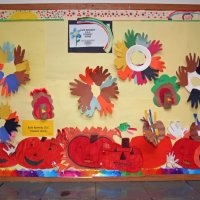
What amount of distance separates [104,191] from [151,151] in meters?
0.28

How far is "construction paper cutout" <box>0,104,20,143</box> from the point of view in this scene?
3.67 ft

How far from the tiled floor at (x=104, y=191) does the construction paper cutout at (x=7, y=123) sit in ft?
0.69

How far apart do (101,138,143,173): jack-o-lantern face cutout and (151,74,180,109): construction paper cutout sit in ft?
0.82

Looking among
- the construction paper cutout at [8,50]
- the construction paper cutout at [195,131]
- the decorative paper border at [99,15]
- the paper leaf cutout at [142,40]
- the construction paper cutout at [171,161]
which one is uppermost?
the decorative paper border at [99,15]

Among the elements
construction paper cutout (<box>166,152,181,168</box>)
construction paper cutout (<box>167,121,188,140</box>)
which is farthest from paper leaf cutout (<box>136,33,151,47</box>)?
construction paper cutout (<box>166,152,181,168</box>)

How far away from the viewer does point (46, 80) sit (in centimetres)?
112

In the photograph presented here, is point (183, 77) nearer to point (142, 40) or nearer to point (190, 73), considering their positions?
point (190, 73)

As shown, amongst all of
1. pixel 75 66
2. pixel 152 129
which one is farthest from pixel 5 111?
pixel 152 129

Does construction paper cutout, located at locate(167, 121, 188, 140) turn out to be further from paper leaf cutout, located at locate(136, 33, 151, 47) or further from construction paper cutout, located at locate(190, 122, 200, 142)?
paper leaf cutout, located at locate(136, 33, 151, 47)

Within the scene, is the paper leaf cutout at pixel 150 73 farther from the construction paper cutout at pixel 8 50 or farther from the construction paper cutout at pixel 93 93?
the construction paper cutout at pixel 8 50

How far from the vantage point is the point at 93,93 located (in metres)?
1.11

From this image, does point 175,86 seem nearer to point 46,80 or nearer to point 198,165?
point 198,165

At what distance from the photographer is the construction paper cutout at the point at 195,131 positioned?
1.13m

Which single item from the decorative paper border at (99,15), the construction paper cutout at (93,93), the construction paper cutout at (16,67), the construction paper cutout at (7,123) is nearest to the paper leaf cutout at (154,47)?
the decorative paper border at (99,15)
